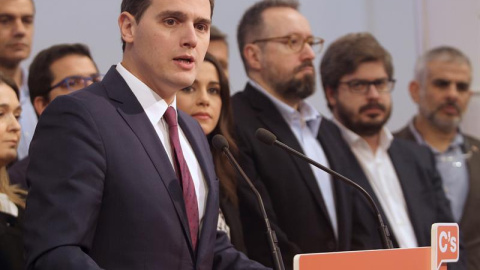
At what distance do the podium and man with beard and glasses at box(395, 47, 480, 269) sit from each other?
2415 millimetres

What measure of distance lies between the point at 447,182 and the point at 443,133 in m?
0.40

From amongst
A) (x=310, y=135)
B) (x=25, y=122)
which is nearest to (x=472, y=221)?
(x=310, y=135)

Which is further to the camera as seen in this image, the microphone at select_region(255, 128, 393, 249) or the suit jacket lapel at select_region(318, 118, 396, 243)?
the suit jacket lapel at select_region(318, 118, 396, 243)

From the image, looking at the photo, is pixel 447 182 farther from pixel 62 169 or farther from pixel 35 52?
pixel 62 169

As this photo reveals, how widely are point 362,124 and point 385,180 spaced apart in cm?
32

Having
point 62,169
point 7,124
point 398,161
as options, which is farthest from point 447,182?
point 62,169

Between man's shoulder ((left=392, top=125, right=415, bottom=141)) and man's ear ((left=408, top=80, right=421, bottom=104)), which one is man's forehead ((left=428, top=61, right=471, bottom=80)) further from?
man's shoulder ((left=392, top=125, right=415, bottom=141))

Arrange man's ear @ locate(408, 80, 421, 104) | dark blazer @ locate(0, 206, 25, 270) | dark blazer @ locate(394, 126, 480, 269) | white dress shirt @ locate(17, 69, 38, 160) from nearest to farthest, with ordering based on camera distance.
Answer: dark blazer @ locate(0, 206, 25, 270) → white dress shirt @ locate(17, 69, 38, 160) → dark blazer @ locate(394, 126, 480, 269) → man's ear @ locate(408, 80, 421, 104)

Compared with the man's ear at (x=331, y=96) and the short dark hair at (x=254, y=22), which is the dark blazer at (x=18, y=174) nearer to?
the short dark hair at (x=254, y=22)

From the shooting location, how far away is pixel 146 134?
6.96ft

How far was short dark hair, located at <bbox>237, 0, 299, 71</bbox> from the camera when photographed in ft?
12.8

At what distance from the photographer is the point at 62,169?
1.93m

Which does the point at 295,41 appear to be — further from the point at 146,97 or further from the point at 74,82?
the point at 146,97

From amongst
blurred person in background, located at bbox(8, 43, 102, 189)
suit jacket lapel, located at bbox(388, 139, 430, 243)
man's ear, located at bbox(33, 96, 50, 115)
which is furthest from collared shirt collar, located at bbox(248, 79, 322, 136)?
man's ear, located at bbox(33, 96, 50, 115)
